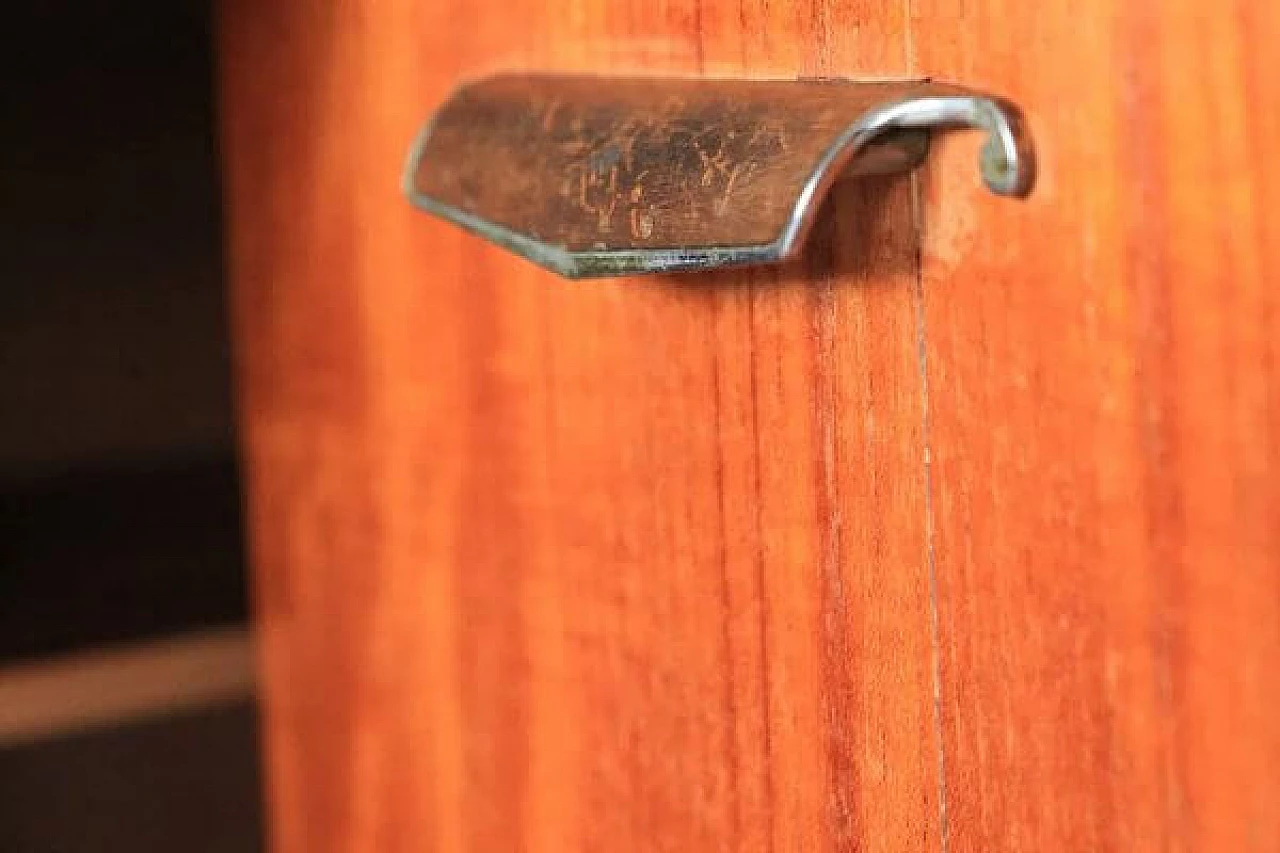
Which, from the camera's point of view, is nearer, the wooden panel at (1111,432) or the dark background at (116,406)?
the wooden panel at (1111,432)

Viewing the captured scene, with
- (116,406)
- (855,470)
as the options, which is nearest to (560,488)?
(855,470)

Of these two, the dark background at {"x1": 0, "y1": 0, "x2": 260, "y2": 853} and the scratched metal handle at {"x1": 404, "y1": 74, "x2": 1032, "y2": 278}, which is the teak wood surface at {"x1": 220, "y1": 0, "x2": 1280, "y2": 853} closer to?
the scratched metal handle at {"x1": 404, "y1": 74, "x2": 1032, "y2": 278}

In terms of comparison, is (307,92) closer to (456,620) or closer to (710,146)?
(456,620)

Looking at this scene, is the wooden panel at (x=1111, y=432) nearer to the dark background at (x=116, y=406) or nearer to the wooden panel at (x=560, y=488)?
the wooden panel at (x=560, y=488)

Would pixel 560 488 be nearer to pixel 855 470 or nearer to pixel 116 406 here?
pixel 855 470

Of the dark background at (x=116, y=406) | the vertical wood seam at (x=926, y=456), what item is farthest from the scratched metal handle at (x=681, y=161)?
the dark background at (x=116, y=406)

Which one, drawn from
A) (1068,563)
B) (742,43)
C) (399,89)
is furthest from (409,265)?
(1068,563)

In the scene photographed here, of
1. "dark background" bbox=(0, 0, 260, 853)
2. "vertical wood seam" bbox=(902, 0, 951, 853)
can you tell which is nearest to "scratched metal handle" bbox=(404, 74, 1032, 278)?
"vertical wood seam" bbox=(902, 0, 951, 853)
